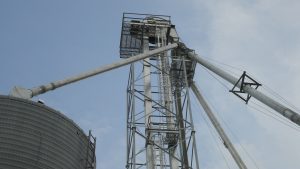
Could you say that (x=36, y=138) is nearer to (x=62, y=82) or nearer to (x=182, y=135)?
(x=62, y=82)

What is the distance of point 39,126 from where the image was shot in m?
19.5

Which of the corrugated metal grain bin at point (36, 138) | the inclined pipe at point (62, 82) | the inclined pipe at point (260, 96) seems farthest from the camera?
the inclined pipe at point (62, 82)

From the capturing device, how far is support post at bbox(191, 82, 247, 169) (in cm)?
2200

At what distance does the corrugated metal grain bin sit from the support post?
7.10 m

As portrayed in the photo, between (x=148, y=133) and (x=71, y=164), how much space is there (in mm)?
4055

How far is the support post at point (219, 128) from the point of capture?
2200 centimetres

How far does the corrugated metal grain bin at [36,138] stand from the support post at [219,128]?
23.3 feet

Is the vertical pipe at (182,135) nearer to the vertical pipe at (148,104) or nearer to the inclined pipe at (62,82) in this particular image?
the vertical pipe at (148,104)

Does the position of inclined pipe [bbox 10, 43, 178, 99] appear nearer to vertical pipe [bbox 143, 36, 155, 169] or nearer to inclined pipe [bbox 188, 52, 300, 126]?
vertical pipe [bbox 143, 36, 155, 169]

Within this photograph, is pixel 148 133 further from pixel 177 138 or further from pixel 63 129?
pixel 63 129

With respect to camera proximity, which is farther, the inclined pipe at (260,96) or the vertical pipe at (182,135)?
the vertical pipe at (182,135)

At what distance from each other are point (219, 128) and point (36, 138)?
974 cm

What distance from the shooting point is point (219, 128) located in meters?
24.0

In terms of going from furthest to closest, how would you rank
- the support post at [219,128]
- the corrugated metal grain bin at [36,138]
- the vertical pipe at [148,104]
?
the support post at [219,128], the vertical pipe at [148,104], the corrugated metal grain bin at [36,138]
